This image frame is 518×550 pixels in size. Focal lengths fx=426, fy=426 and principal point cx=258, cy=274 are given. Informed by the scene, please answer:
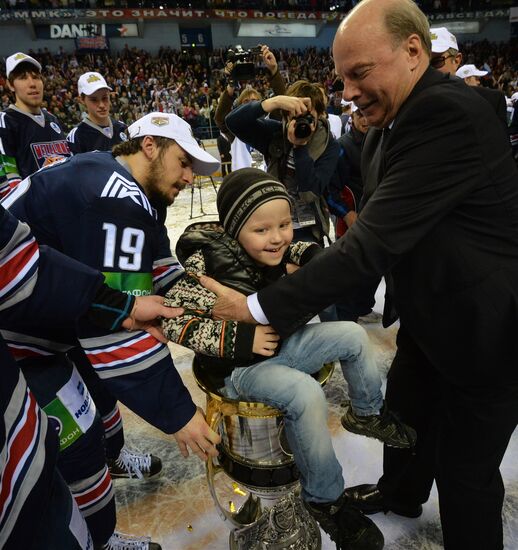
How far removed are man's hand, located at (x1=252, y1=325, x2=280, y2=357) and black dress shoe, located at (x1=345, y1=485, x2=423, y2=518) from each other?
2.85 feet

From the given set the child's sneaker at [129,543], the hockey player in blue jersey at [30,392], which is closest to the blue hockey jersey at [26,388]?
the hockey player in blue jersey at [30,392]

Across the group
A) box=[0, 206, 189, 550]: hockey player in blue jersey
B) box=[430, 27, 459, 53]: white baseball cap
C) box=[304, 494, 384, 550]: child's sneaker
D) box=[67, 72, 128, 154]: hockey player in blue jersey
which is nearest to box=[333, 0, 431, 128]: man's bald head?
box=[0, 206, 189, 550]: hockey player in blue jersey

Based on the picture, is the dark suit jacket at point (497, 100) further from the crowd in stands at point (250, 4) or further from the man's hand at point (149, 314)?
the crowd in stands at point (250, 4)

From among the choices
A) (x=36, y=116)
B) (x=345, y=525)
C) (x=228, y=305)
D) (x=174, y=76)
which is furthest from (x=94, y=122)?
(x=174, y=76)

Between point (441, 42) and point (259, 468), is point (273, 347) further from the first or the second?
point (441, 42)

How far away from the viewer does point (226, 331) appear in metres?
1.23

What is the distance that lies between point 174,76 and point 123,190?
66.3 feet

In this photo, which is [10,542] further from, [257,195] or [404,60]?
[404,60]

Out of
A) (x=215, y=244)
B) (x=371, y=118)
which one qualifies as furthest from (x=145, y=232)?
(x=371, y=118)

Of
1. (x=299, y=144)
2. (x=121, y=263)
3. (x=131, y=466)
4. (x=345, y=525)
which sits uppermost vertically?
(x=299, y=144)

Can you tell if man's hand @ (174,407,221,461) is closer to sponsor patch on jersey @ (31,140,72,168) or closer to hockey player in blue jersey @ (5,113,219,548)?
hockey player in blue jersey @ (5,113,219,548)

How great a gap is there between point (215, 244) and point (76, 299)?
501 millimetres

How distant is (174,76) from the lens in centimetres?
1916

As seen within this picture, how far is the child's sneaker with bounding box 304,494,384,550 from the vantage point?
4.26 ft
